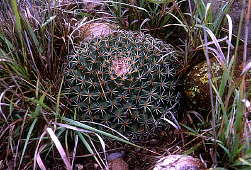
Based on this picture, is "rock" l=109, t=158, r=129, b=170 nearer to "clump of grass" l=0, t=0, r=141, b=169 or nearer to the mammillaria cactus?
"clump of grass" l=0, t=0, r=141, b=169

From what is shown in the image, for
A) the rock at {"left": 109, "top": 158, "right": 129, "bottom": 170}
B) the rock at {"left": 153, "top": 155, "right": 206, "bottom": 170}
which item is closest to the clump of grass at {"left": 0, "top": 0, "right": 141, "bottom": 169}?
the rock at {"left": 109, "top": 158, "right": 129, "bottom": 170}

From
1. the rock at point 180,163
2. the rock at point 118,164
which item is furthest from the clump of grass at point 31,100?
the rock at point 180,163

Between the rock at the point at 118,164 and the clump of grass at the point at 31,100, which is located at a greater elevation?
the clump of grass at the point at 31,100

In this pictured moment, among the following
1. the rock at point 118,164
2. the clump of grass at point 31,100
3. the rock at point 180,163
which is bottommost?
the rock at point 118,164

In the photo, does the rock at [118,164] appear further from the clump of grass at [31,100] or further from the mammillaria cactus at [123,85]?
the mammillaria cactus at [123,85]

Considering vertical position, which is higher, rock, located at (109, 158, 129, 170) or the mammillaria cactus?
the mammillaria cactus

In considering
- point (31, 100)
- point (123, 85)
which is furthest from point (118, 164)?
point (31, 100)
